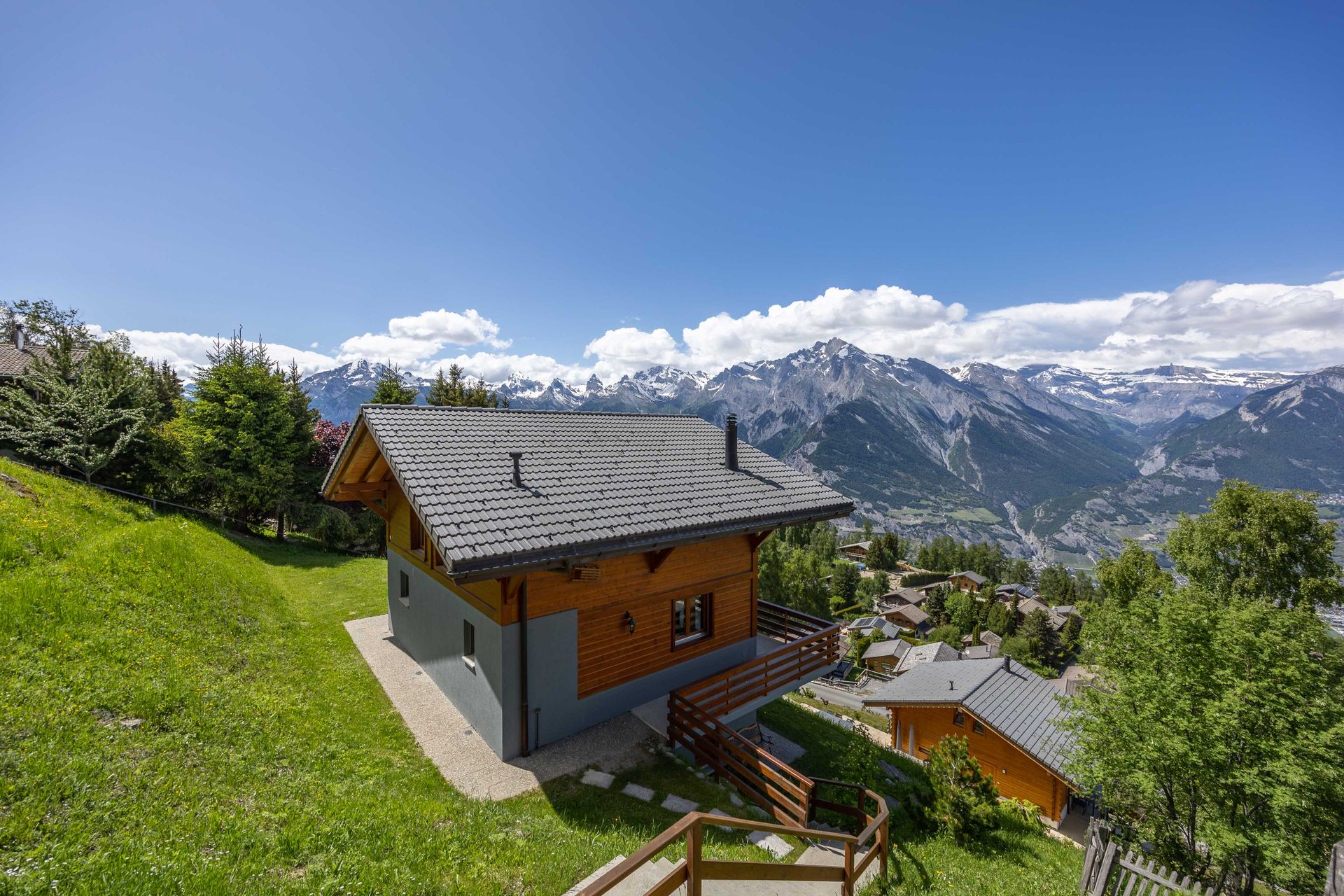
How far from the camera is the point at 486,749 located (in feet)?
30.2

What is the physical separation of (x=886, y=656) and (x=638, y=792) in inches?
2368

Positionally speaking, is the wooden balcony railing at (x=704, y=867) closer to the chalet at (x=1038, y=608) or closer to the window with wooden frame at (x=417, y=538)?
the window with wooden frame at (x=417, y=538)

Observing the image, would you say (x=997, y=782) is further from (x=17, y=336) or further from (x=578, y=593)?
(x=17, y=336)

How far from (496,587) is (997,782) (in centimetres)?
2457

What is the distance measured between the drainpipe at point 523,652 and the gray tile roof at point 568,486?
Result: 1162 mm

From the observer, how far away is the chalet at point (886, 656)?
2339 inches

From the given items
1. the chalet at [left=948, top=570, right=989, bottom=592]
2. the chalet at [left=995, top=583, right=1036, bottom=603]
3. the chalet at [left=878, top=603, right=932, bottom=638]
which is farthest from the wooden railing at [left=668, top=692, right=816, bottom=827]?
the chalet at [left=948, top=570, right=989, bottom=592]

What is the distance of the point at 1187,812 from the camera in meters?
11.1

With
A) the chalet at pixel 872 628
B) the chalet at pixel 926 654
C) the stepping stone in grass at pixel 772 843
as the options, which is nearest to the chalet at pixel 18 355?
the stepping stone in grass at pixel 772 843

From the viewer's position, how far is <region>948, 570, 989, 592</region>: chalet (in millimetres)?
101000

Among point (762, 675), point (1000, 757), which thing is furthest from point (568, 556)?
point (1000, 757)

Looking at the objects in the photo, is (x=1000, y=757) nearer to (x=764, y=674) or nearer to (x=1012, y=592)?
(x=764, y=674)

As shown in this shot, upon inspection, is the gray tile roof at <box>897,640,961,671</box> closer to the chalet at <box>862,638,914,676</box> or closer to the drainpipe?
the chalet at <box>862,638,914,676</box>

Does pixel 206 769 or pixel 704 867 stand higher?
pixel 704 867
